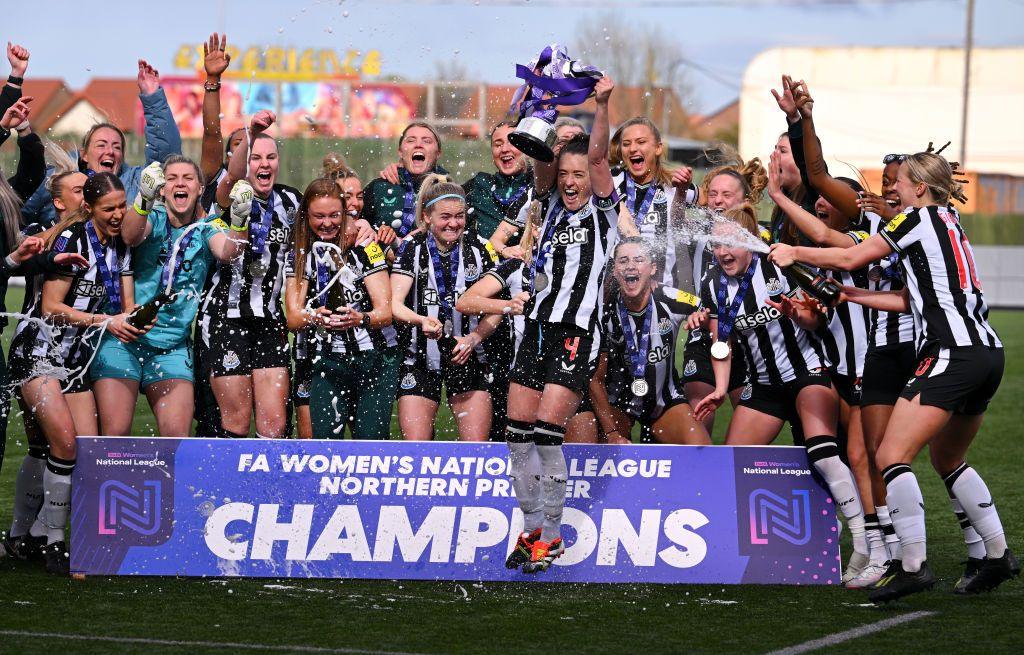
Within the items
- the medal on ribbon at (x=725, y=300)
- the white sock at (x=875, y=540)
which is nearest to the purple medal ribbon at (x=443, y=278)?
the medal on ribbon at (x=725, y=300)

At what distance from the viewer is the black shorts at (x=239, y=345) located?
707 cm

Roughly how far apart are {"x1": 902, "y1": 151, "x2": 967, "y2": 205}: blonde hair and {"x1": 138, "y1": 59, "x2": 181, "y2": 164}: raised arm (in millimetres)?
4277

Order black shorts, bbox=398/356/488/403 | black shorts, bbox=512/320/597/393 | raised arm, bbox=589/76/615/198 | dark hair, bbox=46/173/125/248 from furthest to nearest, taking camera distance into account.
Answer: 1. black shorts, bbox=398/356/488/403
2. dark hair, bbox=46/173/125/248
3. black shorts, bbox=512/320/597/393
4. raised arm, bbox=589/76/615/198

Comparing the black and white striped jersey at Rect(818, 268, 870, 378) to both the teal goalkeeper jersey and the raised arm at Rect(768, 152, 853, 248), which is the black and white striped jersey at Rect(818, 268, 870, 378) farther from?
the teal goalkeeper jersey

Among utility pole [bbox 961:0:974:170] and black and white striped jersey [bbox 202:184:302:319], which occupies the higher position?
utility pole [bbox 961:0:974:170]

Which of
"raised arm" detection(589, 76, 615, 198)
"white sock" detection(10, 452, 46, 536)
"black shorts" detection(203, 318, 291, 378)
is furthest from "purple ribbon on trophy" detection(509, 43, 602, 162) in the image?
"white sock" detection(10, 452, 46, 536)

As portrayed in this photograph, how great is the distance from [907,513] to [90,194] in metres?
4.25

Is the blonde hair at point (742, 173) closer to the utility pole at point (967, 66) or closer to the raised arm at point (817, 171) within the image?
the raised arm at point (817, 171)

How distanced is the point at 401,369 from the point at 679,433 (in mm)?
1526

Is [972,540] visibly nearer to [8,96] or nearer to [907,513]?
[907,513]

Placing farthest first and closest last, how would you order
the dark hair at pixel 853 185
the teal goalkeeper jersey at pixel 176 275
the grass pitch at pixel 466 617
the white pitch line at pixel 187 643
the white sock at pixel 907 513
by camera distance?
the dark hair at pixel 853 185 → the teal goalkeeper jersey at pixel 176 275 → the white sock at pixel 907 513 → the grass pitch at pixel 466 617 → the white pitch line at pixel 187 643

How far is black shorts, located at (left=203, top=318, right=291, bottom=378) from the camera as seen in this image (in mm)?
7066

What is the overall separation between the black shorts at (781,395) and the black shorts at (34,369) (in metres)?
3.34

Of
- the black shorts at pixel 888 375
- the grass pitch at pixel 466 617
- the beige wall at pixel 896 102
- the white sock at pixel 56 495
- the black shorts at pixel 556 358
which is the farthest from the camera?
the beige wall at pixel 896 102
